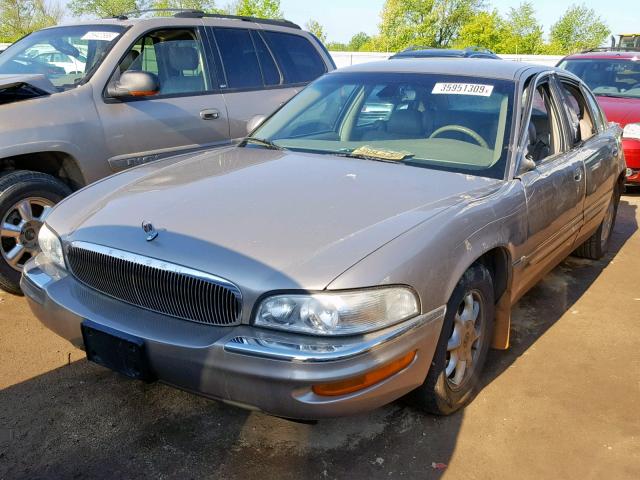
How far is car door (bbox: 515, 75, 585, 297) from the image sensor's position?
331 centimetres

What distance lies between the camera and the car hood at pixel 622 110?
24.6ft

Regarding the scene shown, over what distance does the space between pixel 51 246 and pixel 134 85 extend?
1.91 m

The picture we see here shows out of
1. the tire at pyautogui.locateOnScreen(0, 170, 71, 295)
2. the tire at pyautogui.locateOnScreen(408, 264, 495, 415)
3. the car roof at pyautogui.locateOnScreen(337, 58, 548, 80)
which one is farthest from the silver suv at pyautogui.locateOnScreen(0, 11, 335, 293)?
the tire at pyautogui.locateOnScreen(408, 264, 495, 415)

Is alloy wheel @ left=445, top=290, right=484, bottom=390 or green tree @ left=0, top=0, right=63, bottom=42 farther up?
green tree @ left=0, top=0, right=63, bottom=42

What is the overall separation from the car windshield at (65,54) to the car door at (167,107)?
0.25 metres

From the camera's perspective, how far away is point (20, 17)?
44.1 metres

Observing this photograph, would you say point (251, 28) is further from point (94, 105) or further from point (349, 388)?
point (349, 388)

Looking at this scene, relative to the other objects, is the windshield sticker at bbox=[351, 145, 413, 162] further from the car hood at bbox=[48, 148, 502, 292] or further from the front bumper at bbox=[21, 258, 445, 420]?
the front bumper at bbox=[21, 258, 445, 420]

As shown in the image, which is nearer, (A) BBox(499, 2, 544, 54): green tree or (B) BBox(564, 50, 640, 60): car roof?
(B) BBox(564, 50, 640, 60): car roof

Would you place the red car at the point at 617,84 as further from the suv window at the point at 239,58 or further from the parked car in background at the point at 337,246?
the suv window at the point at 239,58

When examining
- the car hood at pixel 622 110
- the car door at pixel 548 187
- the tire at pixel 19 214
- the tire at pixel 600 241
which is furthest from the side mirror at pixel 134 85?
the car hood at pixel 622 110

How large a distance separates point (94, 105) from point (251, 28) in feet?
6.29

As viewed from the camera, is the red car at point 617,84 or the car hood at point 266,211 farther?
the red car at point 617,84

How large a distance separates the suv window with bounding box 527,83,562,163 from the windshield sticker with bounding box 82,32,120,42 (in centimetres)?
322
